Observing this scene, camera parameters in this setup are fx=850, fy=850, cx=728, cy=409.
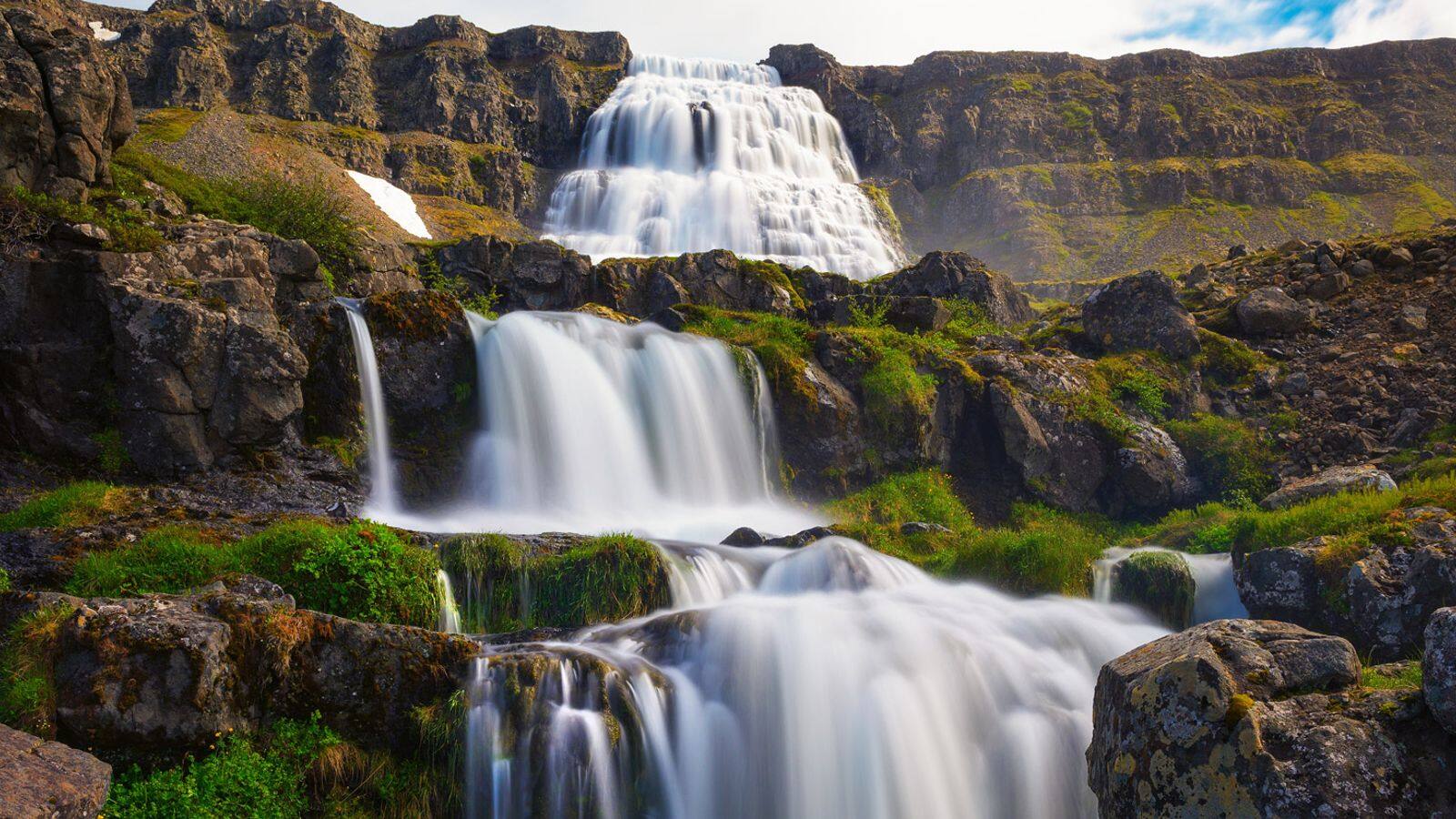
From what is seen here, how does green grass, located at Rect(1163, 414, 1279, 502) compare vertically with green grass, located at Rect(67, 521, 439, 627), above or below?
below

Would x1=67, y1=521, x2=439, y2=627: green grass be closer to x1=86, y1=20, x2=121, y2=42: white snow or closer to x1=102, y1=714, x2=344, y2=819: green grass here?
x1=102, y1=714, x2=344, y2=819: green grass

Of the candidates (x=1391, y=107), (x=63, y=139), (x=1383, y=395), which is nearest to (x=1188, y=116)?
(x=1391, y=107)

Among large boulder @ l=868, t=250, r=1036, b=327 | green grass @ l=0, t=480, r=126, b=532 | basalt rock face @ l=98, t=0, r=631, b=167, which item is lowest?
green grass @ l=0, t=480, r=126, b=532

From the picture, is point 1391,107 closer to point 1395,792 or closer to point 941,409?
point 941,409

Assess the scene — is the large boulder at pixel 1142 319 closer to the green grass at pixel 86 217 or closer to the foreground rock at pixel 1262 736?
the foreground rock at pixel 1262 736

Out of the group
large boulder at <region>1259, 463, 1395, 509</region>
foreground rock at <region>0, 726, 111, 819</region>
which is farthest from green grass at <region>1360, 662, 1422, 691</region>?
foreground rock at <region>0, 726, 111, 819</region>

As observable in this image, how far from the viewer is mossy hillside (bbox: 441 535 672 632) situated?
925 centimetres

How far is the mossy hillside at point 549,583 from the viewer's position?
925 centimetres

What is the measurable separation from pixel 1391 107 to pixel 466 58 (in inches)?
2833

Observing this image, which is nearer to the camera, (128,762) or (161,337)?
(128,762)

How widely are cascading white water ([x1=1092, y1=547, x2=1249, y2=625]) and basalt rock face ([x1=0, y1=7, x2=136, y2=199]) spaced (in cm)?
1633

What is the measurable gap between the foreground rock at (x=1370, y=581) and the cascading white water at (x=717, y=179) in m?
34.2

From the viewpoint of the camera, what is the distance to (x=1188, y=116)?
67375 mm

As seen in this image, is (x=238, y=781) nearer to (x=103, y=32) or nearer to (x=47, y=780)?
(x=47, y=780)
